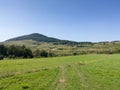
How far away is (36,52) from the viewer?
12256 centimetres

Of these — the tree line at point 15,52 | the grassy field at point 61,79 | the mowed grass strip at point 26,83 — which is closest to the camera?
the mowed grass strip at point 26,83

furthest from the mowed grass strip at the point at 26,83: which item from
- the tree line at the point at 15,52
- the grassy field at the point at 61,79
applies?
the tree line at the point at 15,52

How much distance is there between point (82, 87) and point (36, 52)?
100196mm

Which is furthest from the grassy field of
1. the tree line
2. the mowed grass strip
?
the tree line

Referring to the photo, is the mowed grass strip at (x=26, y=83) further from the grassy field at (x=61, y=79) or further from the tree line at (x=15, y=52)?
the tree line at (x=15, y=52)

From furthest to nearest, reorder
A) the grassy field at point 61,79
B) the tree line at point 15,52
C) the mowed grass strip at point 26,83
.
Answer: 1. the tree line at point 15,52
2. the grassy field at point 61,79
3. the mowed grass strip at point 26,83

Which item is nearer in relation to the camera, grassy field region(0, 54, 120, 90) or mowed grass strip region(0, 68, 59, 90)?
mowed grass strip region(0, 68, 59, 90)

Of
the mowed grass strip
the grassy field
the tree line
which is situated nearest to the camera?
the mowed grass strip

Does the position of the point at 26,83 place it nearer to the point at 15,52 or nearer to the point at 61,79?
the point at 61,79

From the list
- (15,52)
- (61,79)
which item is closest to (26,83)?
(61,79)

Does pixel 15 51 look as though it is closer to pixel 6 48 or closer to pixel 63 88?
pixel 6 48

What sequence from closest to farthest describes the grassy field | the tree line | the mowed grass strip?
the mowed grass strip
the grassy field
the tree line

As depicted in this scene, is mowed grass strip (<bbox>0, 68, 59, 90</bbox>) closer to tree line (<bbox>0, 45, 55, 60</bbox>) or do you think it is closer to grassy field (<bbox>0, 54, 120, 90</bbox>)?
grassy field (<bbox>0, 54, 120, 90</bbox>)

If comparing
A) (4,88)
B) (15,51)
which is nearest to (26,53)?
(15,51)
